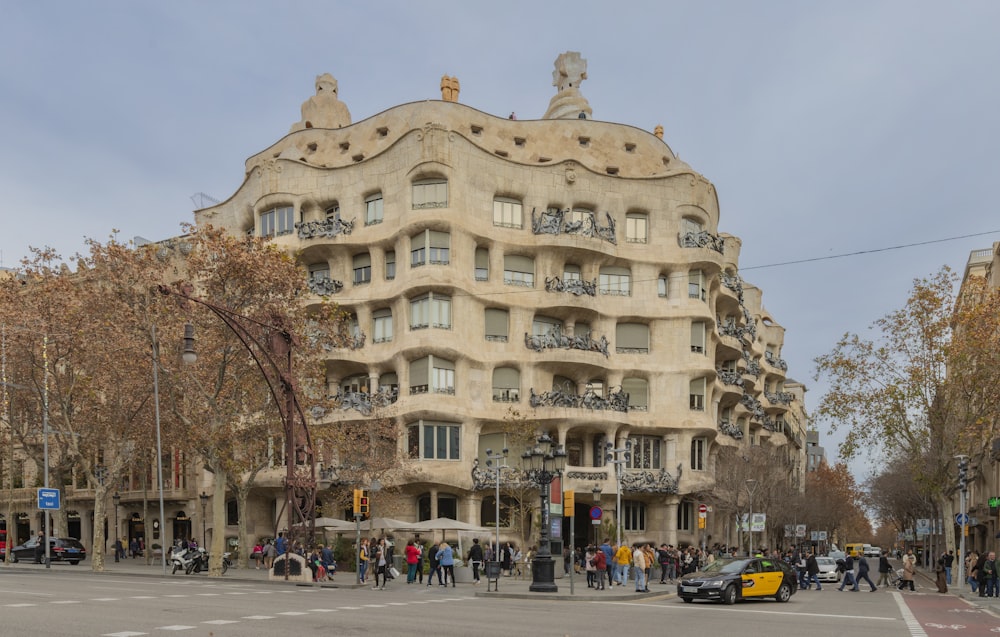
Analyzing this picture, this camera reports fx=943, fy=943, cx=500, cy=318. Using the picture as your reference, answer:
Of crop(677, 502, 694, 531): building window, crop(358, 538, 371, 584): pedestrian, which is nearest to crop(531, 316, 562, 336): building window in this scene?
crop(677, 502, 694, 531): building window

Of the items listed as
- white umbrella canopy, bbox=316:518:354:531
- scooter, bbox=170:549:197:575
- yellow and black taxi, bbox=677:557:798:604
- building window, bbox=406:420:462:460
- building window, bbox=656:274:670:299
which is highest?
building window, bbox=656:274:670:299

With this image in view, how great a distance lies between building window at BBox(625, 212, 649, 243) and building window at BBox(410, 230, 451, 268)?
11770 mm

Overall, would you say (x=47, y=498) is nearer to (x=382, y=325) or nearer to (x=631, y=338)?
(x=382, y=325)

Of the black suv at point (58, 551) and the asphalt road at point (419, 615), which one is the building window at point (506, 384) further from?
the asphalt road at point (419, 615)

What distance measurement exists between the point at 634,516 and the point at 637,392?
713cm

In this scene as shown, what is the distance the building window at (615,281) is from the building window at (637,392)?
5.08 meters

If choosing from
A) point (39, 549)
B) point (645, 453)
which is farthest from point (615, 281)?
point (39, 549)

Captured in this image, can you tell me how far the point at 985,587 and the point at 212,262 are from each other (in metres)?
30.0

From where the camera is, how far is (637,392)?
54.4m

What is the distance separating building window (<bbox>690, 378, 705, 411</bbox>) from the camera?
55.5m

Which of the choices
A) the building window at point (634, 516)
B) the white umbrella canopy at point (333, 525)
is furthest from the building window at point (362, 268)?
the building window at point (634, 516)

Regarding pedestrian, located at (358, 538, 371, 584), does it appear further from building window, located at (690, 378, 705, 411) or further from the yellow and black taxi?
building window, located at (690, 378, 705, 411)

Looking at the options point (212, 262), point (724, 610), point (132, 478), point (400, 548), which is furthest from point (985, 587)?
point (132, 478)

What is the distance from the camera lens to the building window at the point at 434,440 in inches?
1881
